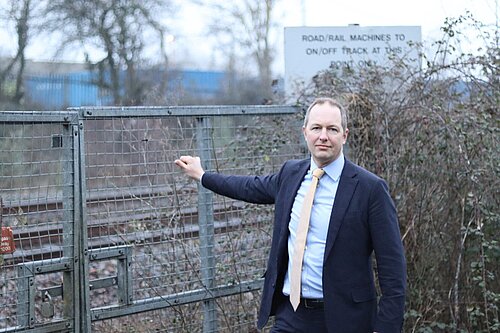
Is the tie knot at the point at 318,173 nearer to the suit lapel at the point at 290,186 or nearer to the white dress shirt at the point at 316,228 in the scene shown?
the white dress shirt at the point at 316,228

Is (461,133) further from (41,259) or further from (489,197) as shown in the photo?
(41,259)

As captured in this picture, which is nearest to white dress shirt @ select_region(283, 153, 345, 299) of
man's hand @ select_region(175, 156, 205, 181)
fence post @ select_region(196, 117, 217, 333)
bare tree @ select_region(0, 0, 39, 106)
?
man's hand @ select_region(175, 156, 205, 181)

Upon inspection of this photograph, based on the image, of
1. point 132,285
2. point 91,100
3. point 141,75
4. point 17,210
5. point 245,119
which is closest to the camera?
point 17,210

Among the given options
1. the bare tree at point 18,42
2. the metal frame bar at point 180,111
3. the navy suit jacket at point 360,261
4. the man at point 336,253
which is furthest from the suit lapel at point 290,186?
the bare tree at point 18,42

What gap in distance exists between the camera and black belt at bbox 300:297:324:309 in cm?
468

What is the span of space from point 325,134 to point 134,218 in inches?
72.9

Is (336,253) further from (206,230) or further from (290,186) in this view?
(206,230)

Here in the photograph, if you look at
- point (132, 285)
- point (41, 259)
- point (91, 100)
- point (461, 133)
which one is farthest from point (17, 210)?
point (91, 100)

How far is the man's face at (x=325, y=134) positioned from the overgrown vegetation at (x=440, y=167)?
2.35m

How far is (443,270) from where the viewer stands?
728cm

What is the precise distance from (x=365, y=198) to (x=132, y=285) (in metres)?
1.87

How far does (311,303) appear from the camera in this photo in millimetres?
4699

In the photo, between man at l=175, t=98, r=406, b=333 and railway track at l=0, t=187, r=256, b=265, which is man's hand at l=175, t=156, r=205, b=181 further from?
man at l=175, t=98, r=406, b=333

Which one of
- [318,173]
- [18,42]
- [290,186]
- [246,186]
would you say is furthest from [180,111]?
[18,42]
